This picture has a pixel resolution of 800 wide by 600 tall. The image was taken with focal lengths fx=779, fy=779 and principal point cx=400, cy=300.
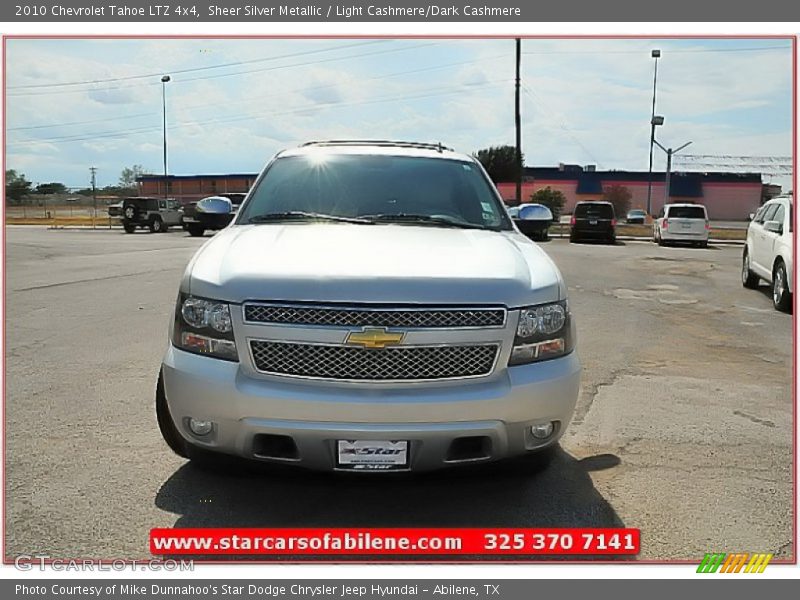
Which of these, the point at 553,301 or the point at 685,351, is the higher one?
the point at 553,301

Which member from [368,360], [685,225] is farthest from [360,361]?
[685,225]

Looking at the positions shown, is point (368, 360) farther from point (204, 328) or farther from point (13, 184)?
point (13, 184)

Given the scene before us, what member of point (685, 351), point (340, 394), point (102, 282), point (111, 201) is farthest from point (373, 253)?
point (111, 201)

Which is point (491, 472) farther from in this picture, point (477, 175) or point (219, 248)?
point (477, 175)

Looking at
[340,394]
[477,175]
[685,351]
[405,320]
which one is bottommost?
[685,351]

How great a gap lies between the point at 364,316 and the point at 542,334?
823 millimetres

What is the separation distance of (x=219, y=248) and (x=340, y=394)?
3.65 feet

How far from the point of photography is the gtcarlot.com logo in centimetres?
321

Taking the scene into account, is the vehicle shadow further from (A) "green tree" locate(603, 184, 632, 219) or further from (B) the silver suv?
(A) "green tree" locate(603, 184, 632, 219)

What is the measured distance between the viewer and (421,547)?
10.7 feet

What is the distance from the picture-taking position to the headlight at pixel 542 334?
11.2 feet

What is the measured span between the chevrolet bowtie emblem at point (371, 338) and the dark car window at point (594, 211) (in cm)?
2595

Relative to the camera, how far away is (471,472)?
346 cm

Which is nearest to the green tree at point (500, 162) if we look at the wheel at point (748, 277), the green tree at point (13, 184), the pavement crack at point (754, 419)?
the wheel at point (748, 277)
